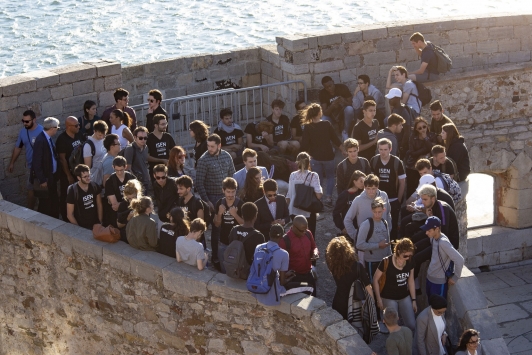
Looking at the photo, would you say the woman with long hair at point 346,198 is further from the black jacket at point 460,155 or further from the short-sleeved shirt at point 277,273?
the black jacket at point 460,155

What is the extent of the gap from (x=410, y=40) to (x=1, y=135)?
6.75 metres

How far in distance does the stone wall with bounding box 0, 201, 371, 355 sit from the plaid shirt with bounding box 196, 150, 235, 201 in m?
1.20

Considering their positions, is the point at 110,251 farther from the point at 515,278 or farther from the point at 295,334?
the point at 515,278

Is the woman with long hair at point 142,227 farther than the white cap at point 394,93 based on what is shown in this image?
No

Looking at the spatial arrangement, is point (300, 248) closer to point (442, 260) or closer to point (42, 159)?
point (442, 260)

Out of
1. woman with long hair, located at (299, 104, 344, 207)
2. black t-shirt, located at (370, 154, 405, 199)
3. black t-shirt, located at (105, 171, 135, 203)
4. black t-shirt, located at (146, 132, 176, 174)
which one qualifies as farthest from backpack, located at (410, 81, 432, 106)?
black t-shirt, located at (105, 171, 135, 203)

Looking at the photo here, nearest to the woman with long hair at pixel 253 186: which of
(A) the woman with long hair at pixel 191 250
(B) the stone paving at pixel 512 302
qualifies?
(A) the woman with long hair at pixel 191 250

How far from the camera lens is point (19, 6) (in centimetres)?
3825

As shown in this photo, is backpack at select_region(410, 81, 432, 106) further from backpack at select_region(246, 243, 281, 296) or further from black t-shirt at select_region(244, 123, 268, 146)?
backpack at select_region(246, 243, 281, 296)

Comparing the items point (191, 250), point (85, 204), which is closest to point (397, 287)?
point (191, 250)

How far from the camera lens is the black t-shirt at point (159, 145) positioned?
1366cm

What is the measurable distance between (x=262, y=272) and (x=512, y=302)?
8707mm

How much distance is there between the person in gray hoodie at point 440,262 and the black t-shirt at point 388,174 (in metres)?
1.62

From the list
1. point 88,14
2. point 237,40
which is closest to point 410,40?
point 237,40
